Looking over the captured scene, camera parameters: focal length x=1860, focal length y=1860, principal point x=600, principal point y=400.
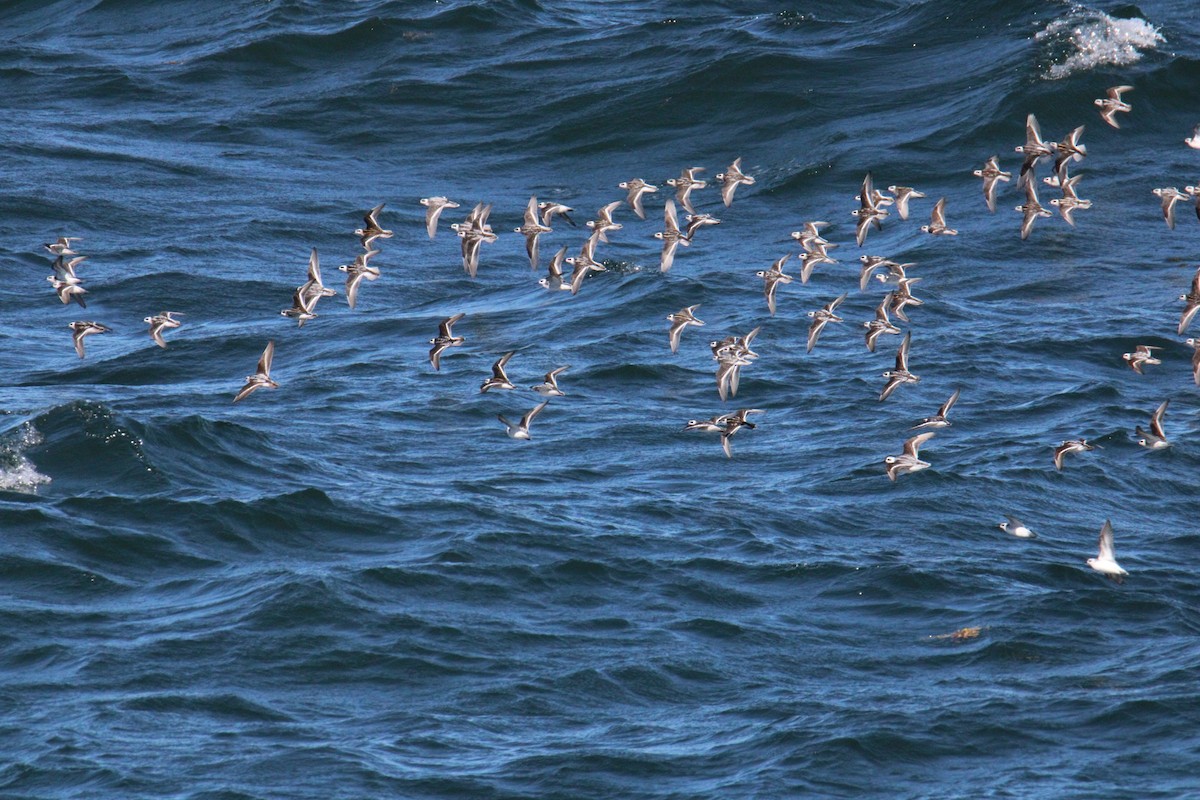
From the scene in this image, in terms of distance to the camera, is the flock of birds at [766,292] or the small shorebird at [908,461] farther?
the flock of birds at [766,292]

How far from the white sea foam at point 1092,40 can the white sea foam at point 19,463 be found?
2141 cm

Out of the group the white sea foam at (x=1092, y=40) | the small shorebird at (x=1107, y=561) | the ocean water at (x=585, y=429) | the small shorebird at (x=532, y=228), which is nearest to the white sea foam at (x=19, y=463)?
the ocean water at (x=585, y=429)

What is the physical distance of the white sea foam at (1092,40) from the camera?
36750mm

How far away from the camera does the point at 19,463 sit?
2341cm

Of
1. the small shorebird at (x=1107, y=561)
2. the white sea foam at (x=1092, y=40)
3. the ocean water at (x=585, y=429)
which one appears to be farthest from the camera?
the white sea foam at (x=1092, y=40)

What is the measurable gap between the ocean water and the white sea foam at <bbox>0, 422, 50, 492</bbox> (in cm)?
7

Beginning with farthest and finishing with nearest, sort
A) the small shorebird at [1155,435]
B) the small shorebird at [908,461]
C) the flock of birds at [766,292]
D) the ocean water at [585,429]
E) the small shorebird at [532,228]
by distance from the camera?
the small shorebird at [532,228] → the flock of birds at [766,292] → the small shorebird at [908,461] → the small shorebird at [1155,435] → the ocean water at [585,429]

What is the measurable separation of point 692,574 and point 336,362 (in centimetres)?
943

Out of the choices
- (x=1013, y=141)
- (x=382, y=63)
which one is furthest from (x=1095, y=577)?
(x=382, y=63)

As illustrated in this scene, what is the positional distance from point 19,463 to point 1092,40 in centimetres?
2365

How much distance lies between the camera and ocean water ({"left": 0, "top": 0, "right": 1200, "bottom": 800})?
1755cm

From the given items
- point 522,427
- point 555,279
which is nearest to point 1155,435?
point 522,427

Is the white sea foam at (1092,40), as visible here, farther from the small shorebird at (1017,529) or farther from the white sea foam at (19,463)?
the white sea foam at (19,463)

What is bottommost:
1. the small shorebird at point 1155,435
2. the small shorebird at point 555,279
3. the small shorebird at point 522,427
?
the small shorebird at point 1155,435
